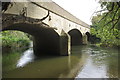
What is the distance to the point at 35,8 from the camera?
654 centimetres

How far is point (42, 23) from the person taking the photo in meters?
7.09

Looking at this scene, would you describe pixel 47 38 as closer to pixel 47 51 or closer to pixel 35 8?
pixel 47 51

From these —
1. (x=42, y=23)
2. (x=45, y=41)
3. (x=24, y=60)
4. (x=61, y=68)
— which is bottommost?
(x=61, y=68)

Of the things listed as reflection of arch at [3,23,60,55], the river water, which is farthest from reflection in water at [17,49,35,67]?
reflection of arch at [3,23,60,55]

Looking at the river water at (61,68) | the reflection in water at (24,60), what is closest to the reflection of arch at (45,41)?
the reflection in water at (24,60)

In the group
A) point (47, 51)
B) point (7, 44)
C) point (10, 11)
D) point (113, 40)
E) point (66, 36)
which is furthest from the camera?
point (7, 44)

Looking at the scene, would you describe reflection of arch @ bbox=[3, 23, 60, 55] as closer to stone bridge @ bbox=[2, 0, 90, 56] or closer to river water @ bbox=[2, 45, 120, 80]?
stone bridge @ bbox=[2, 0, 90, 56]

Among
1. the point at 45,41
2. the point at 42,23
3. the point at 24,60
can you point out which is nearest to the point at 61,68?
the point at 42,23

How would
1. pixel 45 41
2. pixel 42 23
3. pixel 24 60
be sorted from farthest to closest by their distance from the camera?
pixel 45 41
pixel 24 60
pixel 42 23

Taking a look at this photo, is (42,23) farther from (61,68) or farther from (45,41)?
(45,41)

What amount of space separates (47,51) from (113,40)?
890cm

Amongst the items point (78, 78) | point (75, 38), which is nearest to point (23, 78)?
point (78, 78)

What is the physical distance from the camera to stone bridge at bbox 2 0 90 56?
5.06 meters

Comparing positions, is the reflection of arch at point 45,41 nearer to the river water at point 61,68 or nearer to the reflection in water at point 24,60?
the reflection in water at point 24,60
